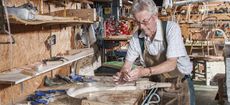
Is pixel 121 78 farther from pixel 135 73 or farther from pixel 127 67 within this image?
pixel 135 73

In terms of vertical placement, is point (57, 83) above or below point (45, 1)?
below

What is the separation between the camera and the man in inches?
89.0

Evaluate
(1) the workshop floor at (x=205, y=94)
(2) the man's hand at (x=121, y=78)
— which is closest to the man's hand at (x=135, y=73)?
(2) the man's hand at (x=121, y=78)

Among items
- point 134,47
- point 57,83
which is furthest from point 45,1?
point 134,47

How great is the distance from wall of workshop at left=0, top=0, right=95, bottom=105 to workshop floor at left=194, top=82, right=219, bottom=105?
303 centimetres

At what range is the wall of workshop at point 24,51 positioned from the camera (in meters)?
2.12

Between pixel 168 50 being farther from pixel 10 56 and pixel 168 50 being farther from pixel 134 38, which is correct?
pixel 10 56

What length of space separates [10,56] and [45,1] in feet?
2.65

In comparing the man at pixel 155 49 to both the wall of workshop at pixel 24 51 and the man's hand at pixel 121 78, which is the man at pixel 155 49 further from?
the wall of workshop at pixel 24 51

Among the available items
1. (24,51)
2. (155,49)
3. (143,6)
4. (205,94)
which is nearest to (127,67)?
(155,49)

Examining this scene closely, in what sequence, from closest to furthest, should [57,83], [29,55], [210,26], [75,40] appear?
[29,55], [57,83], [75,40], [210,26]

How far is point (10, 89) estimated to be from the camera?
2195 mm

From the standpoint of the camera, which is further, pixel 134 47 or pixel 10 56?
pixel 134 47

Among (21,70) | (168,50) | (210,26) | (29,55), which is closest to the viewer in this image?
(21,70)
